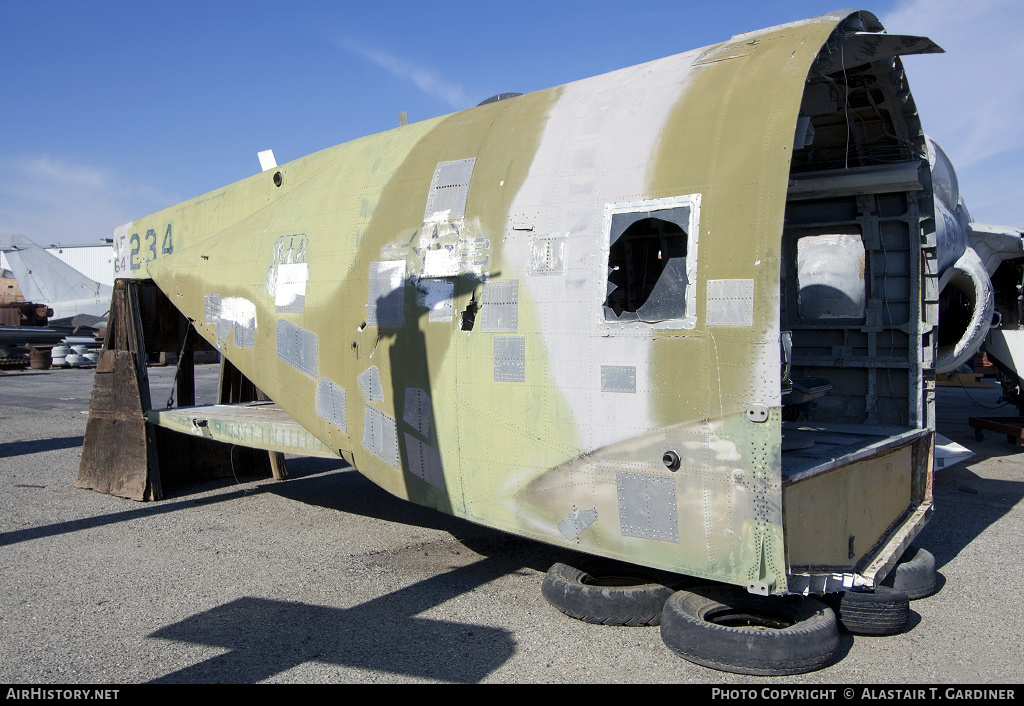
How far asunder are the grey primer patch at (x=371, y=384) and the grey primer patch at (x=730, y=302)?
3.02m

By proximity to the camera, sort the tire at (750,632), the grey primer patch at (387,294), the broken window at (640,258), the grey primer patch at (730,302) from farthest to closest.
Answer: the broken window at (640,258)
the grey primer patch at (387,294)
the grey primer patch at (730,302)
the tire at (750,632)

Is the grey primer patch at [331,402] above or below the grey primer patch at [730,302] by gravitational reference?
below

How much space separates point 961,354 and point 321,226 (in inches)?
371

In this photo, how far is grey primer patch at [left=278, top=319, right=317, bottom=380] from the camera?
6.95 meters

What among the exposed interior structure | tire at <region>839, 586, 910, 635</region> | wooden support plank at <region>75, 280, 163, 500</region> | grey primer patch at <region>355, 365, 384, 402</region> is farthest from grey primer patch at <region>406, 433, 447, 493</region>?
wooden support plank at <region>75, 280, 163, 500</region>

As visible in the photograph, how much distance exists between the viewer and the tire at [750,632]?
420 cm

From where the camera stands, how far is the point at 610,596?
4.98 m

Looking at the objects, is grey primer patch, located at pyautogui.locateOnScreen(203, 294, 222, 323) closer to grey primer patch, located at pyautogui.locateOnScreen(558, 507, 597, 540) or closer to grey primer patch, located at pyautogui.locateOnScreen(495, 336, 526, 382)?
grey primer patch, located at pyautogui.locateOnScreen(495, 336, 526, 382)

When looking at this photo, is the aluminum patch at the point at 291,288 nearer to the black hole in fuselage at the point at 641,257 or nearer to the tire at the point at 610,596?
the black hole in fuselage at the point at 641,257

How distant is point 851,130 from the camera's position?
22.1ft

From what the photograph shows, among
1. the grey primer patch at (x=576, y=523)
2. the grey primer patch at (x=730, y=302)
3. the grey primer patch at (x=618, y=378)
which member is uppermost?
the grey primer patch at (x=730, y=302)

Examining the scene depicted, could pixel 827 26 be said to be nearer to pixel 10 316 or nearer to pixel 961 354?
pixel 961 354

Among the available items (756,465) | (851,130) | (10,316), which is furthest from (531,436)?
(10,316)

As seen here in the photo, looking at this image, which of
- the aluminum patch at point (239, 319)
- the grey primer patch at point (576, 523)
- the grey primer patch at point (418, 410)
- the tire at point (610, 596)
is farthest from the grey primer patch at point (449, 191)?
the tire at point (610, 596)
